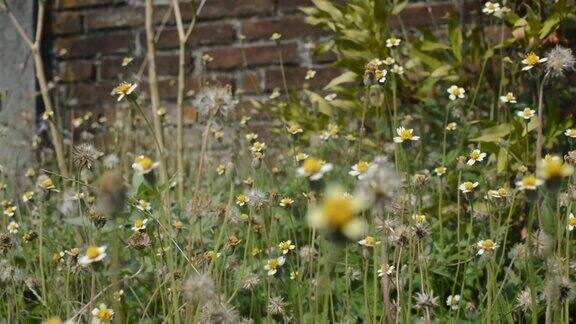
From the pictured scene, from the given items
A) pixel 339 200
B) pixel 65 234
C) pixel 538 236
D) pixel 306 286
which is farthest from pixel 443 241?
pixel 339 200

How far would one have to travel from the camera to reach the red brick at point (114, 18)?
3466 millimetres

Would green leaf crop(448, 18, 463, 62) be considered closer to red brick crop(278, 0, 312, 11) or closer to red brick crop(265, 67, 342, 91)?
red brick crop(265, 67, 342, 91)

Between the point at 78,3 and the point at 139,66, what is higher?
the point at 78,3

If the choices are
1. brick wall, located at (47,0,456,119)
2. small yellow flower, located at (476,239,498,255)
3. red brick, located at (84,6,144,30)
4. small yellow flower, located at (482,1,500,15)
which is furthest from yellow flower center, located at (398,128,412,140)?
red brick, located at (84,6,144,30)

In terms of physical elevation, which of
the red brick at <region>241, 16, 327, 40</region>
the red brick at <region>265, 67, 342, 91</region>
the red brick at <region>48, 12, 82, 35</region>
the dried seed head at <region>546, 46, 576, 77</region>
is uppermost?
the dried seed head at <region>546, 46, 576, 77</region>

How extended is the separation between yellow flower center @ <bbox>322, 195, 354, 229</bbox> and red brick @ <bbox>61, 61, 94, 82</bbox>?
2.92 metres

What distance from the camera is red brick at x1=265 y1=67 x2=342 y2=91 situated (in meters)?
3.09

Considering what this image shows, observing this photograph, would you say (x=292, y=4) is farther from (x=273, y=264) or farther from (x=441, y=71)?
(x=273, y=264)

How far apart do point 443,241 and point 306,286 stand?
0.33m

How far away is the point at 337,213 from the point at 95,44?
292 centimetres

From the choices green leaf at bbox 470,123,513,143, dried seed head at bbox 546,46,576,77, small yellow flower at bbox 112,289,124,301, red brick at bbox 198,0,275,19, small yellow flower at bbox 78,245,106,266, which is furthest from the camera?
red brick at bbox 198,0,275,19

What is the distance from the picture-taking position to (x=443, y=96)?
264 cm

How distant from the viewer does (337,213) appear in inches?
31.4

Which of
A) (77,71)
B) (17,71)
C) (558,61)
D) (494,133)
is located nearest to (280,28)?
(77,71)
